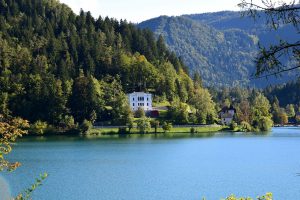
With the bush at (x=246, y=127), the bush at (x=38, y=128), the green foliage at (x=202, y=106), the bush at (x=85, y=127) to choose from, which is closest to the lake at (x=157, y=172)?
the bush at (x=38, y=128)

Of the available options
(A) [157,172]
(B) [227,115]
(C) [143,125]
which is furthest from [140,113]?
(A) [157,172]

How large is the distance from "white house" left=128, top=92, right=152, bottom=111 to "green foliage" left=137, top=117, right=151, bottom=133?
15622mm

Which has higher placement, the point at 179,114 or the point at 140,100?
the point at 140,100

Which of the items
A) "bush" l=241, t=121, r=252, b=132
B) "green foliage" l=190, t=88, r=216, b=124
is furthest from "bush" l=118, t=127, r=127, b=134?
"bush" l=241, t=121, r=252, b=132

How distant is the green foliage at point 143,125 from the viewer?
10281 cm

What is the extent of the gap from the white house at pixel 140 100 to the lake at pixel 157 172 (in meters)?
51.3

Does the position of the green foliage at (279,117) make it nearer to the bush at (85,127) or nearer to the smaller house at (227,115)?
the smaller house at (227,115)

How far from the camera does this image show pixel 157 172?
148ft

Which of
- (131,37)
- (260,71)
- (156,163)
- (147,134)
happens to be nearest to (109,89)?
(147,134)

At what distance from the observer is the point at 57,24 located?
147 meters

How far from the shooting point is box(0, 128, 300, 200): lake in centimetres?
3403

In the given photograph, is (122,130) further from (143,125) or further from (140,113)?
(140,113)

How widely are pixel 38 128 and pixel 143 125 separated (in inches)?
776

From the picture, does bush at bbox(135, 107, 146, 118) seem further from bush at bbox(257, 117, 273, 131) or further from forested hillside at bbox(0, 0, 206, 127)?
bush at bbox(257, 117, 273, 131)
